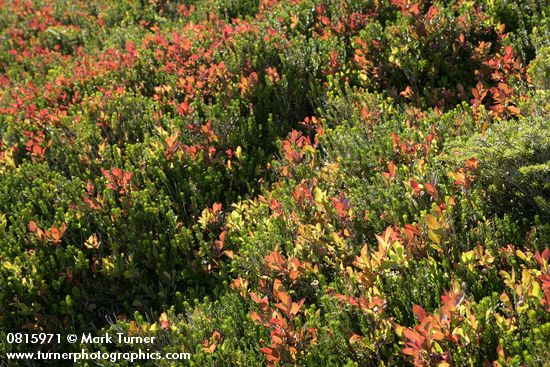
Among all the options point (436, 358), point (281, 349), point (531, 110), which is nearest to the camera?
point (436, 358)

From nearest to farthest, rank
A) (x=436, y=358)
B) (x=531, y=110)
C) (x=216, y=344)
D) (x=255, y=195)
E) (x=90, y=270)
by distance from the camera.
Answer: (x=436, y=358), (x=216, y=344), (x=531, y=110), (x=90, y=270), (x=255, y=195)

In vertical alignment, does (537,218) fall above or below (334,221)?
below

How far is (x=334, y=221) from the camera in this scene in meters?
3.89

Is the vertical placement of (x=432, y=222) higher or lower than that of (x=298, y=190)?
lower

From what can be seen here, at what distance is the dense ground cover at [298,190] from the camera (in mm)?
3123

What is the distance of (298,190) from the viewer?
4.11 m

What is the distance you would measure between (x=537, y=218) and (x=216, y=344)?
2.13 meters

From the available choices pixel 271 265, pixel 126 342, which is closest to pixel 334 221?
pixel 271 265

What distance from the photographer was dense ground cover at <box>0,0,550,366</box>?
3.12 m

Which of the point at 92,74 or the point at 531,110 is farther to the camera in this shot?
the point at 92,74

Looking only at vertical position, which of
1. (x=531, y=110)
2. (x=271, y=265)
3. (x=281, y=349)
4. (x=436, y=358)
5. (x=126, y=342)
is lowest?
(x=436, y=358)

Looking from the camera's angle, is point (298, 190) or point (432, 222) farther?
point (298, 190)

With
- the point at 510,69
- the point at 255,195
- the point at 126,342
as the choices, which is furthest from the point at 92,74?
the point at 510,69

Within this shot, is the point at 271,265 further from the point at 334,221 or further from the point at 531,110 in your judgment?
the point at 531,110
